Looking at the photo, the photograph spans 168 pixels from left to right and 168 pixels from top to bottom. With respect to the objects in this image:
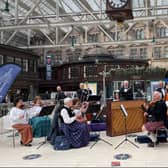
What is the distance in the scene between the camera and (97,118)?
32.1ft

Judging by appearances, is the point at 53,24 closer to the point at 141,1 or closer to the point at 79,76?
the point at 141,1

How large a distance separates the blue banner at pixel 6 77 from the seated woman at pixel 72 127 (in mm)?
1687

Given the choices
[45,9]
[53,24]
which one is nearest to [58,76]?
[45,9]

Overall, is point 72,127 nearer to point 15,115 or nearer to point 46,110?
point 46,110

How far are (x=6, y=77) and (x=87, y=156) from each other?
10.6 ft

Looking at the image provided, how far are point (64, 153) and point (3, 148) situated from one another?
178cm

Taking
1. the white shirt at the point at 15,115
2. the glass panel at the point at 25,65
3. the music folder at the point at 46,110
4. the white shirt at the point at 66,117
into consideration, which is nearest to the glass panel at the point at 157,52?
the glass panel at the point at 25,65

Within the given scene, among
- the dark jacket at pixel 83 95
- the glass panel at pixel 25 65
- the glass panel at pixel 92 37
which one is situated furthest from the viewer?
the glass panel at pixel 92 37

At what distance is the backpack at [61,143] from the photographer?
7336 millimetres

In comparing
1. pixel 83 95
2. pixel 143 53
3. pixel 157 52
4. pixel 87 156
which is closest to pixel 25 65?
pixel 143 53

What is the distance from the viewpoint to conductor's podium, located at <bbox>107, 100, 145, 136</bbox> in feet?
29.3

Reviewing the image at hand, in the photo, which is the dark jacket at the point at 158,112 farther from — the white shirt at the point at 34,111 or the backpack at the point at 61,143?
the white shirt at the point at 34,111

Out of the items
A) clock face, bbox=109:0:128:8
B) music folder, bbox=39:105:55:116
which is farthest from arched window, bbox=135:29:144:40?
clock face, bbox=109:0:128:8

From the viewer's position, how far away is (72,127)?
24.4 feet
